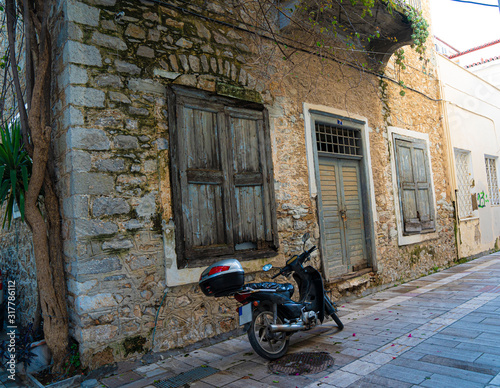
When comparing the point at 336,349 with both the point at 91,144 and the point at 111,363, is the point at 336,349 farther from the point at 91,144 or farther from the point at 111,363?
the point at 91,144

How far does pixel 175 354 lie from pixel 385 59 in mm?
6406

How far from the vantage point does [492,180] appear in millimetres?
11633

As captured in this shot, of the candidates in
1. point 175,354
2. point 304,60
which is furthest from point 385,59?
point 175,354

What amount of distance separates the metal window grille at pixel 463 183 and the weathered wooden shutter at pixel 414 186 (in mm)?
1819

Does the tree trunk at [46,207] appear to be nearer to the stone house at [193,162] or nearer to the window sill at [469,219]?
the stone house at [193,162]

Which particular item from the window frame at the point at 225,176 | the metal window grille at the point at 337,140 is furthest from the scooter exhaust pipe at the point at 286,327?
the metal window grille at the point at 337,140

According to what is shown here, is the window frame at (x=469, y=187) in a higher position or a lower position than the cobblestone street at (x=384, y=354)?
higher

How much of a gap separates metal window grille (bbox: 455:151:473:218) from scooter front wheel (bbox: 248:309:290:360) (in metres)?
7.68

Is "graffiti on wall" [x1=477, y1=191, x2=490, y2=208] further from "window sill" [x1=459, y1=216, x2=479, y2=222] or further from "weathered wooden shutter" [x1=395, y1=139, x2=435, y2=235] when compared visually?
"weathered wooden shutter" [x1=395, y1=139, x2=435, y2=235]

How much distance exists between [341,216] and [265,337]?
3108 millimetres

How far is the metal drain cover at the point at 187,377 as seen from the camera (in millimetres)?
3129

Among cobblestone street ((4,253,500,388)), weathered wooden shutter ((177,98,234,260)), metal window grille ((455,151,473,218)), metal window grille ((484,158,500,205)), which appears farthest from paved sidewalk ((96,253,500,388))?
metal window grille ((484,158,500,205))

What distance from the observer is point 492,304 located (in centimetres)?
Result: 491

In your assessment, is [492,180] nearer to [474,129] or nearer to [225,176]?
[474,129]
